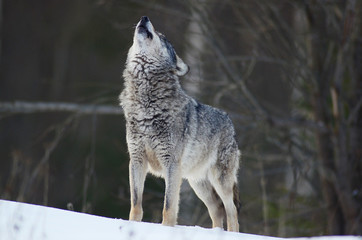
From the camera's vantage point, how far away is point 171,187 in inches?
215

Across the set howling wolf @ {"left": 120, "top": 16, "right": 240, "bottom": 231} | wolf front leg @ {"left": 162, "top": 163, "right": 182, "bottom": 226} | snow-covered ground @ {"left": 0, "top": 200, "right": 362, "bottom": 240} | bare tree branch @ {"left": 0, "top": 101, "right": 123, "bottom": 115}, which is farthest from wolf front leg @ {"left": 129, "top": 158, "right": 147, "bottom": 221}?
bare tree branch @ {"left": 0, "top": 101, "right": 123, "bottom": 115}

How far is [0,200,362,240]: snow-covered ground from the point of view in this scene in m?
3.98

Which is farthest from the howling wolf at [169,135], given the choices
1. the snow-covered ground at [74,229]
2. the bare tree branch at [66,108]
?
the bare tree branch at [66,108]

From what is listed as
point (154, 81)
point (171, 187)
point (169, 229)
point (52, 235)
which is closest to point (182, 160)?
point (171, 187)

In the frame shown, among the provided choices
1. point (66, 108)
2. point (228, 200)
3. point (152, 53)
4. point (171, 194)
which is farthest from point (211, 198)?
point (66, 108)

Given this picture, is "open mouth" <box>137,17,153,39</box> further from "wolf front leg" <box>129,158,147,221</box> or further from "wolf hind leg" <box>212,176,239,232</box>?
"wolf hind leg" <box>212,176,239,232</box>

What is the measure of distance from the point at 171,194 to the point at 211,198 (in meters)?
1.12

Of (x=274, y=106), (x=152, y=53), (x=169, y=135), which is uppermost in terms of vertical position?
(x=274, y=106)

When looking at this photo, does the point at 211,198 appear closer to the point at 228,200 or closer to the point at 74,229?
the point at 228,200

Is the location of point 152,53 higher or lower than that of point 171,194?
higher

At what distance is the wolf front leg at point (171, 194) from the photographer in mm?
5418

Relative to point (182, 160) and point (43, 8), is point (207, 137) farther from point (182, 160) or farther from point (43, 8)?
point (43, 8)

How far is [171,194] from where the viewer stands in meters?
5.45

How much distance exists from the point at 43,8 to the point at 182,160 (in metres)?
12.0
